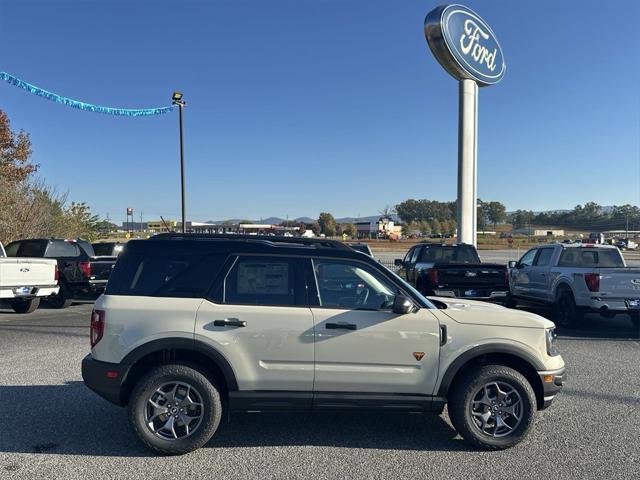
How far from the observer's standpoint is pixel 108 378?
427 cm

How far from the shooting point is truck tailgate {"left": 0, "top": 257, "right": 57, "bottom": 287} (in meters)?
10.9

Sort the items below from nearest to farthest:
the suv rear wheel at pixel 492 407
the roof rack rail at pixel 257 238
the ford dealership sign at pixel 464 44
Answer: the suv rear wheel at pixel 492 407
the roof rack rail at pixel 257 238
the ford dealership sign at pixel 464 44

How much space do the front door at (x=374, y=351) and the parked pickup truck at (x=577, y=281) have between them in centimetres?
704

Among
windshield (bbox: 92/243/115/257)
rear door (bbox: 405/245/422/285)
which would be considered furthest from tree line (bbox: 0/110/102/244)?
rear door (bbox: 405/245/422/285)

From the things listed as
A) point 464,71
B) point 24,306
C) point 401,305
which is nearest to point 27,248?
point 24,306

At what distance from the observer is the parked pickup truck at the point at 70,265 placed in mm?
13016

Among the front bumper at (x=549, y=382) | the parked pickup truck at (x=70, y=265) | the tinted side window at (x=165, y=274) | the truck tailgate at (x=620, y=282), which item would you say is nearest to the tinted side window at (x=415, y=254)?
the truck tailgate at (x=620, y=282)

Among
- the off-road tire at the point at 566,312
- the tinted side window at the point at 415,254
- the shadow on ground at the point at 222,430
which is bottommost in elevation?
the shadow on ground at the point at 222,430

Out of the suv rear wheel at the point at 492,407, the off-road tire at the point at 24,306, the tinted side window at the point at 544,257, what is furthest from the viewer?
the off-road tire at the point at 24,306

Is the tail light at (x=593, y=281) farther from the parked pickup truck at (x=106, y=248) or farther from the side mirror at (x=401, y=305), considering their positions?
the parked pickup truck at (x=106, y=248)

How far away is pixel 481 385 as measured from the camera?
4367 mm

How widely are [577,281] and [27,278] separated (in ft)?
37.6

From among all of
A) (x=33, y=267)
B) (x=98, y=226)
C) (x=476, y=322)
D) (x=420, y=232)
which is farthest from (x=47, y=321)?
(x=420, y=232)

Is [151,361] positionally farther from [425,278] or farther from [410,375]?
[425,278]
